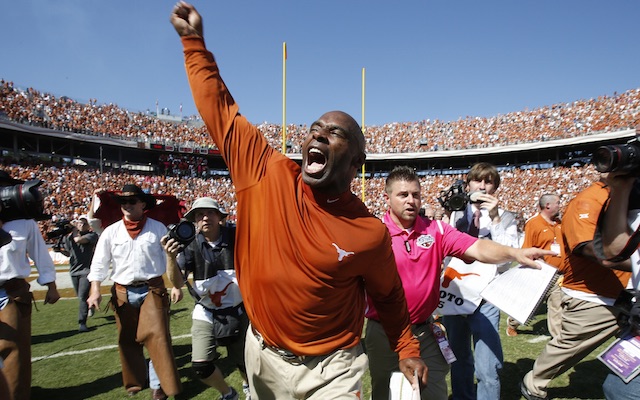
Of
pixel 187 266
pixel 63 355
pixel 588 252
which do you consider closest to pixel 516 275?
pixel 588 252

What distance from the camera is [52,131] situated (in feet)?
96.4

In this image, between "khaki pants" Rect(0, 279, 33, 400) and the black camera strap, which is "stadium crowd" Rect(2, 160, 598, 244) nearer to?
"khaki pants" Rect(0, 279, 33, 400)

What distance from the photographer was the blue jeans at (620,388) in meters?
1.92

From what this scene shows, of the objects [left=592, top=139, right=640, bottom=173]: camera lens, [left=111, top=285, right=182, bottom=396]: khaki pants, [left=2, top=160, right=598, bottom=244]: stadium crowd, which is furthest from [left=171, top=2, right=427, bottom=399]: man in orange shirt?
[left=2, top=160, right=598, bottom=244]: stadium crowd

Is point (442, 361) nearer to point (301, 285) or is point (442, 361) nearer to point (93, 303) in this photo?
point (301, 285)

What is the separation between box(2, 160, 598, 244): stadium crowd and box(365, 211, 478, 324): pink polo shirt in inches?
881

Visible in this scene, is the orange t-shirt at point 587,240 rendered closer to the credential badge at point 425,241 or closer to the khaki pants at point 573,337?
the khaki pants at point 573,337

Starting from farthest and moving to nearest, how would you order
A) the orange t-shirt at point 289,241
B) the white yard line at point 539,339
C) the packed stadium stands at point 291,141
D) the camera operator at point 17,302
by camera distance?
1. the packed stadium stands at point 291,141
2. the white yard line at point 539,339
3. the camera operator at point 17,302
4. the orange t-shirt at point 289,241

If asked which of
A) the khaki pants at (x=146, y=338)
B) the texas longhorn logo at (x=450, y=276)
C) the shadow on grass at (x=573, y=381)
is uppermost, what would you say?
the texas longhorn logo at (x=450, y=276)

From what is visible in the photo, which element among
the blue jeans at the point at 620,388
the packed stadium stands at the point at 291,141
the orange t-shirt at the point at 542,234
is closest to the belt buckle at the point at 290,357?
the blue jeans at the point at 620,388

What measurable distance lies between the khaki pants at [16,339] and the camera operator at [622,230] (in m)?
4.59

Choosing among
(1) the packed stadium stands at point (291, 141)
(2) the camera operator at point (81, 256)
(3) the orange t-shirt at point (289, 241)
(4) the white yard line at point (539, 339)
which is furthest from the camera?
(1) the packed stadium stands at point (291, 141)

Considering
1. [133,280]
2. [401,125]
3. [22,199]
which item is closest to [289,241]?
[22,199]

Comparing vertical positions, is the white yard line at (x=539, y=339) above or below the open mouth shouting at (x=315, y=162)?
below
